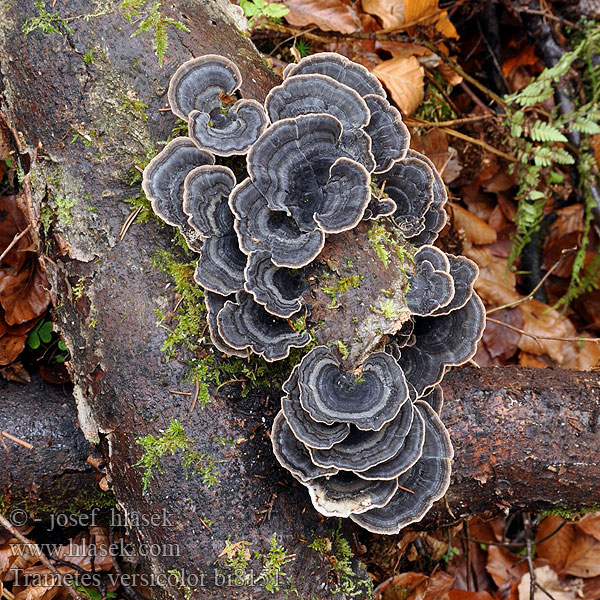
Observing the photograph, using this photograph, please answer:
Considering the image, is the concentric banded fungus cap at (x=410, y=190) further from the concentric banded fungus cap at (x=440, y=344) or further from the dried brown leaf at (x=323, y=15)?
the dried brown leaf at (x=323, y=15)

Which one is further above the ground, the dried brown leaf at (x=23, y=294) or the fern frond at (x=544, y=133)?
the dried brown leaf at (x=23, y=294)

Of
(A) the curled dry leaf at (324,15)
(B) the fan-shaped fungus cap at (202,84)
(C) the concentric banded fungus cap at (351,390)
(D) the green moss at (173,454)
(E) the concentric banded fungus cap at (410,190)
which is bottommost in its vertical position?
(D) the green moss at (173,454)

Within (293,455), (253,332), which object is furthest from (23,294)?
(293,455)

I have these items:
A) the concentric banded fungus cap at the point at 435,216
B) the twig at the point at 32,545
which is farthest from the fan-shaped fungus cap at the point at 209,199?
the twig at the point at 32,545

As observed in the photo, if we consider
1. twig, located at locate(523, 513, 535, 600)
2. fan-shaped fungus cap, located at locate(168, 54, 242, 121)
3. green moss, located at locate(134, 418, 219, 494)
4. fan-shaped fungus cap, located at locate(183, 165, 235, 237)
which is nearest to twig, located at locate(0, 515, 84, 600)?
green moss, located at locate(134, 418, 219, 494)

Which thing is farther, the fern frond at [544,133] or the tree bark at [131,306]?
the fern frond at [544,133]

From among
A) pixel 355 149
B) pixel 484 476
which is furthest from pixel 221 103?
pixel 484 476
